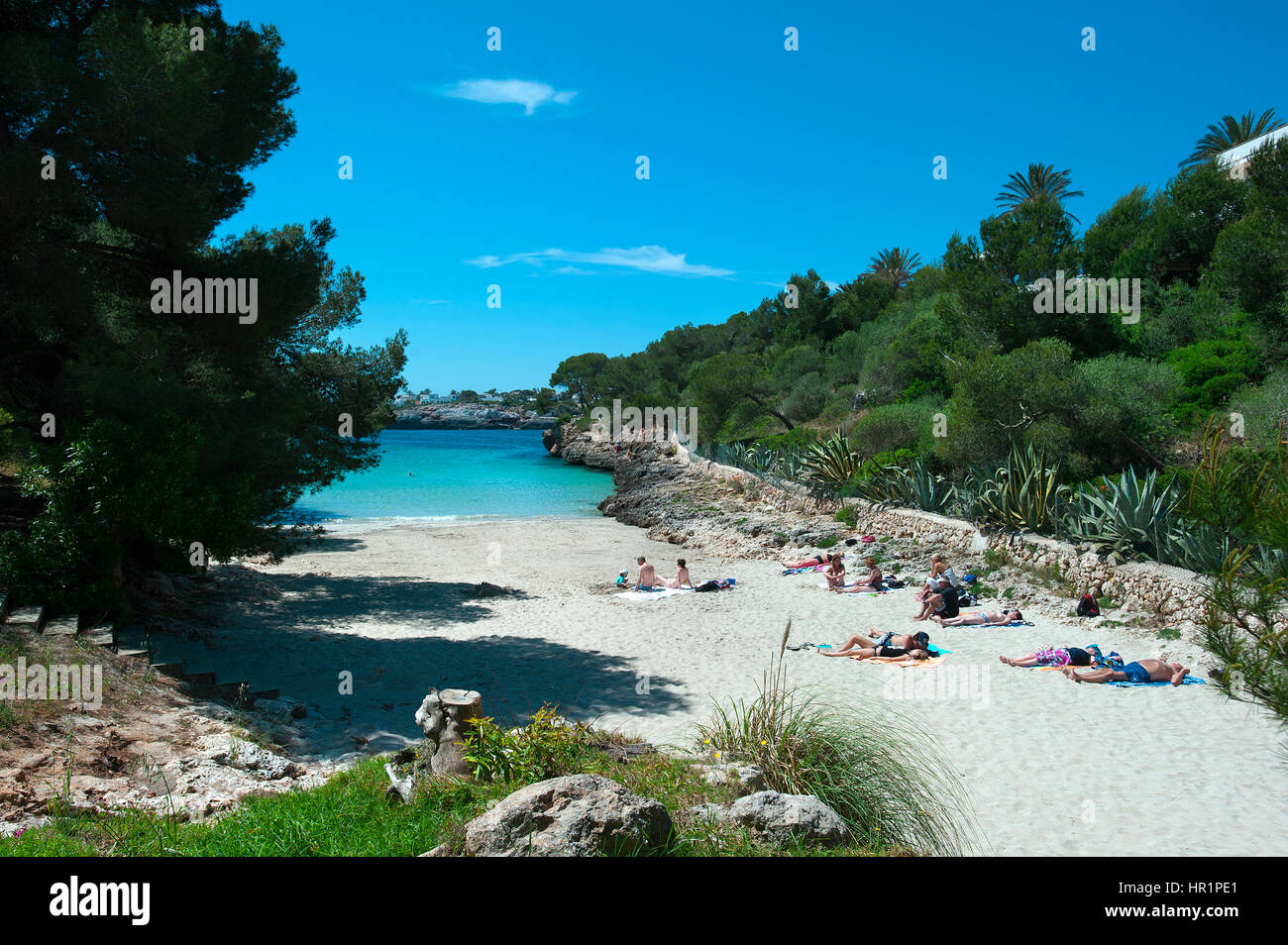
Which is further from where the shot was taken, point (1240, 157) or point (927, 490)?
point (1240, 157)

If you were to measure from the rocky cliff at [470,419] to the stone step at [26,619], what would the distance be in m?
149

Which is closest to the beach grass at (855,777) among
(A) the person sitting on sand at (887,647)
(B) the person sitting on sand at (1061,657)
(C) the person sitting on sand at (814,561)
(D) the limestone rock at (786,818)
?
(D) the limestone rock at (786,818)

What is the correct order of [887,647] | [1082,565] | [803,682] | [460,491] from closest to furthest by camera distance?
[803,682] < [887,647] < [1082,565] < [460,491]

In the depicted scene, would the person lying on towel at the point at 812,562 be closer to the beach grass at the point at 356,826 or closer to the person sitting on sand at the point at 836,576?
the person sitting on sand at the point at 836,576

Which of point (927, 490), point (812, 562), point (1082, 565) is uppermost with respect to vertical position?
point (927, 490)

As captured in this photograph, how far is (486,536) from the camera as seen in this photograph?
27.0 meters

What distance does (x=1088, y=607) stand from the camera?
11625mm

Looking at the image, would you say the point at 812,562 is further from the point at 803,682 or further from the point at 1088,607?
the point at 803,682

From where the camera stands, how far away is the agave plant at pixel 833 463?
22844mm

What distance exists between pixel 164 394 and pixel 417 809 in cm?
687

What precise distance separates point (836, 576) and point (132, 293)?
13.2 m

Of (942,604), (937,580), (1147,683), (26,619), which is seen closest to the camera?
(26,619)

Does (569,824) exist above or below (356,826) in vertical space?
above

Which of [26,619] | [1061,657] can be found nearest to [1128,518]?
[1061,657]
